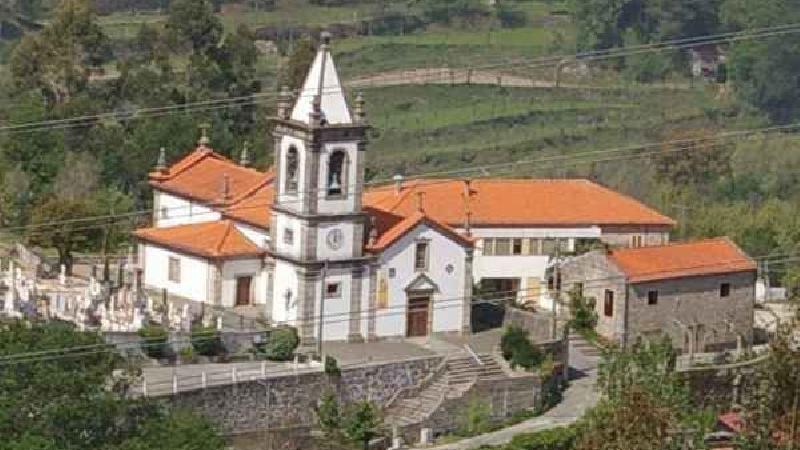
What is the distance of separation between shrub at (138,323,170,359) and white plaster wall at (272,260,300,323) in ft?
6.62

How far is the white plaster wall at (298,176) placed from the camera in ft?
127

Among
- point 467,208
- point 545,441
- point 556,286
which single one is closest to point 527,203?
point 467,208

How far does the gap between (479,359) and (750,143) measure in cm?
2989

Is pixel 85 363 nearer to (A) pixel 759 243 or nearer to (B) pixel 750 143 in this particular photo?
(A) pixel 759 243

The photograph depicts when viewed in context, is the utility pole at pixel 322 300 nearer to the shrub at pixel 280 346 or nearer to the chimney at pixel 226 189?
the shrub at pixel 280 346

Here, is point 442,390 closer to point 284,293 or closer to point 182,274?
point 284,293

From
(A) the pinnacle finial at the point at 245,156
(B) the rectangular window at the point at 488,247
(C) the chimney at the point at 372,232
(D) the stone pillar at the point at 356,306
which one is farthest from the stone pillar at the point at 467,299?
(A) the pinnacle finial at the point at 245,156

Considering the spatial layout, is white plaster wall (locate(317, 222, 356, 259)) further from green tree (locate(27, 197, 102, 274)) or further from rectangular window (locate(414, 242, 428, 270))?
green tree (locate(27, 197, 102, 274))

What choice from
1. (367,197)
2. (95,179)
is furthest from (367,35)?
(367,197)

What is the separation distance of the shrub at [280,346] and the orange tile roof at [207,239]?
7.44 ft

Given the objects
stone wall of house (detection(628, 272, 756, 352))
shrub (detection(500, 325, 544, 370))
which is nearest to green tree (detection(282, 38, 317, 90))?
stone wall of house (detection(628, 272, 756, 352))

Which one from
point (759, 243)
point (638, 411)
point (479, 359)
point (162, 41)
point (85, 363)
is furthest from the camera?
point (162, 41)

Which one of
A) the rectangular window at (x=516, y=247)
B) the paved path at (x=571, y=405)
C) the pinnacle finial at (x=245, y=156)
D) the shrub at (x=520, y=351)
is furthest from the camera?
the pinnacle finial at (x=245, y=156)

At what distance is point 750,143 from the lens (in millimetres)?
67312
